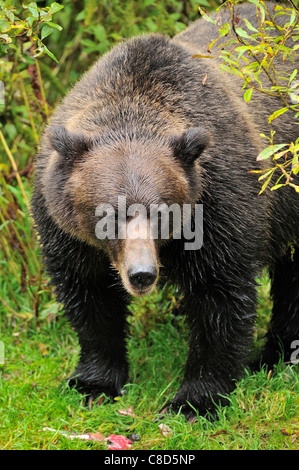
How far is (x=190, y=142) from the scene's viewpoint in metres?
4.56

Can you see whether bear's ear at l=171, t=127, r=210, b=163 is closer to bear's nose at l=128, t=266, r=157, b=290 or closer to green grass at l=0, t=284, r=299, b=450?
bear's nose at l=128, t=266, r=157, b=290

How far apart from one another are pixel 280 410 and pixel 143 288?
66.6 inches

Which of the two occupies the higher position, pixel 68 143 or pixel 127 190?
pixel 68 143

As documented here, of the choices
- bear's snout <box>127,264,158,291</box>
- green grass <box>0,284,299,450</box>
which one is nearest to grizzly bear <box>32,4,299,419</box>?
bear's snout <box>127,264,158,291</box>

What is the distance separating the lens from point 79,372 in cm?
609

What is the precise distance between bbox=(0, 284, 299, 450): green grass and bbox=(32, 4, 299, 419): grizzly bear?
21cm

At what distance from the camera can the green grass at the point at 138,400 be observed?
16.6 ft

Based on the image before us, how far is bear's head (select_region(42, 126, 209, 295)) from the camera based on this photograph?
4.37 meters

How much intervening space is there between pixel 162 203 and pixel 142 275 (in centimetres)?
51

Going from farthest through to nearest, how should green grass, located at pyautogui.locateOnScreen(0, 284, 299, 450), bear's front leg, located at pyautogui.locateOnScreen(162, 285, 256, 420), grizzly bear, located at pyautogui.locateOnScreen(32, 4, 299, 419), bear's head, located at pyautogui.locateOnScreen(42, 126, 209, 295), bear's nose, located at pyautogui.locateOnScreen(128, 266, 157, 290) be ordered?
bear's front leg, located at pyautogui.locateOnScreen(162, 285, 256, 420) < green grass, located at pyautogui.locateOnScreen(0, 284, 299, 450) < grizzly bear, located at pyautogui.locateOnScreen(32, 4, 299, 419) < bear's head, located at pyautogui.locateOnScreen(42, 126, 209, 295) < bear's nose, located at pyautogui.locateOnScreen(128, 266, 157, 290)

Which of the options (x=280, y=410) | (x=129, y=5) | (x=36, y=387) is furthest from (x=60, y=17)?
(x=280, y=410)

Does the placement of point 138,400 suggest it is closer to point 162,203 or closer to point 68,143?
point 162,203

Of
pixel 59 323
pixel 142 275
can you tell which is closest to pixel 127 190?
pixel 142 275
